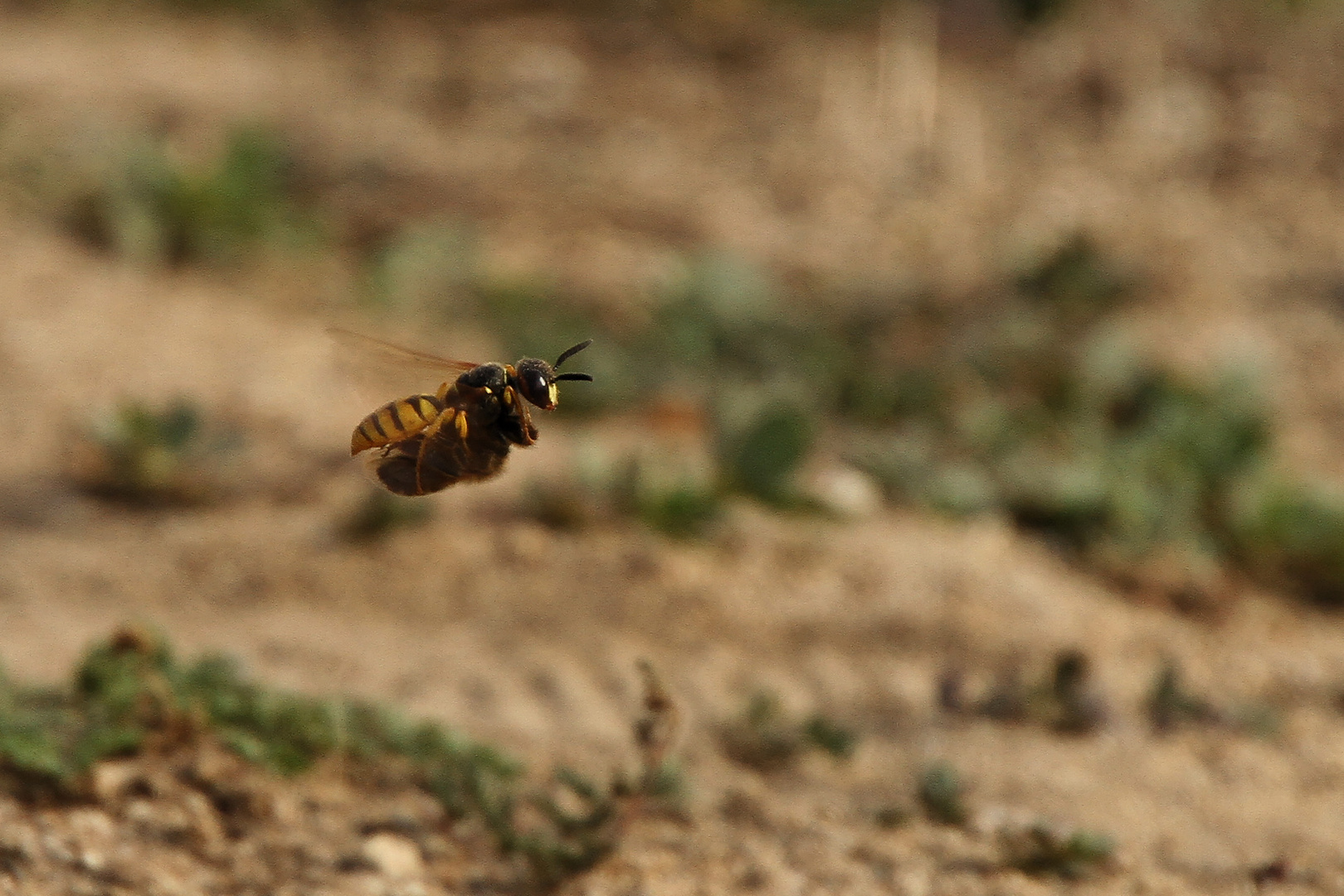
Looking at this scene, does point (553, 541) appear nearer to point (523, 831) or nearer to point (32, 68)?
point (523, 831)

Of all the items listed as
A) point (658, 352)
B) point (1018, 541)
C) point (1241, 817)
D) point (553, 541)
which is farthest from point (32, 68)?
point (1241, 817)

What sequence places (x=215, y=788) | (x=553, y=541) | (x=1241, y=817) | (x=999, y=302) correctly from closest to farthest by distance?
(x=215, y=788) → (x=1241, y=817) → (x=553, y=541) → (x=999, y=302)

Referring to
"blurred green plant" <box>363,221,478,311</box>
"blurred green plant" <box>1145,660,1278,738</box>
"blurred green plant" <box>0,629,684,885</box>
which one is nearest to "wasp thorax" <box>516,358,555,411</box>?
"blurred green plant" <box>0,629,684,885</box>

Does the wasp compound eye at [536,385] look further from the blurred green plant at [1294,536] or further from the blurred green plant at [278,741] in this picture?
the blurred green plant at [1294,536]

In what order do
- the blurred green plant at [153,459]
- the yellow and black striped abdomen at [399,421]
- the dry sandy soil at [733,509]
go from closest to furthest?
the yellow and black striped abdomen at [399,421] < the dry sandy soil at [733,509] < the blurred green plant at [153,459]

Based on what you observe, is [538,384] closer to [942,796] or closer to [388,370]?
[388,370]

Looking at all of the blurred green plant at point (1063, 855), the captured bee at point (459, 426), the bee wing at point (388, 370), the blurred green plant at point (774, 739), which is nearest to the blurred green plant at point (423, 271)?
the blurred green plant at point (774, 739)

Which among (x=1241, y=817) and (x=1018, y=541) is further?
(x=1018, y=541)
